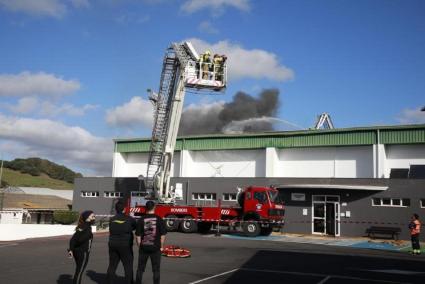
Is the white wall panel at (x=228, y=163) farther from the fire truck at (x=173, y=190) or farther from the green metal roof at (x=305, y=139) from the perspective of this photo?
the fire truck at (x=173, y=190)

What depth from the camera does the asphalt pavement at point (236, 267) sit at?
10859 millimetres

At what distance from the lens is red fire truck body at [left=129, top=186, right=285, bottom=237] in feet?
84.6

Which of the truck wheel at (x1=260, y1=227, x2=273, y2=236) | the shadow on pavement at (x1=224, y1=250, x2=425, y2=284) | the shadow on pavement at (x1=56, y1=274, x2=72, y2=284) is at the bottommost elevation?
the shadow on pavement at (x1=56, y1=274, x2=72, y2=284)

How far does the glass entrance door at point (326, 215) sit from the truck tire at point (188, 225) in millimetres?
7846

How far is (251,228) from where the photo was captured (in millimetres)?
25672

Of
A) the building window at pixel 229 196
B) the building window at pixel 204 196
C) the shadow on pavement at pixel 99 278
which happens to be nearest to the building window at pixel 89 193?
the building window at pixel 204 196

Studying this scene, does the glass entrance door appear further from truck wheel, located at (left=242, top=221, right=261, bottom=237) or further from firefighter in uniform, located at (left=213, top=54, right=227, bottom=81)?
firefighter in uniform, located at (left=213, top=54, right=227, bottom=81)

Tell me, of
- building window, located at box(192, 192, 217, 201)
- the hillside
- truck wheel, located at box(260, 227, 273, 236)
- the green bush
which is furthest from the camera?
the hillside

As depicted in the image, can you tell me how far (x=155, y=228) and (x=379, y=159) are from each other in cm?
2597

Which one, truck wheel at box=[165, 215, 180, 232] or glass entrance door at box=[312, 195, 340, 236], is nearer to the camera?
truck wheel at box=[165, 215, 180, 232]

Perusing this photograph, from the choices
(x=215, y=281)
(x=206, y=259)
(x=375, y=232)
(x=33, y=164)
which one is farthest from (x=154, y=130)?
(x=33, y=164)

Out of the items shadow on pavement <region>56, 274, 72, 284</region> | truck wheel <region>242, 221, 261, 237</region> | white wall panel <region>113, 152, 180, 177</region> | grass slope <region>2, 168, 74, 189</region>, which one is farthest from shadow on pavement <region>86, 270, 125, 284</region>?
grass slope <region>2, 168, 74, 189</region>

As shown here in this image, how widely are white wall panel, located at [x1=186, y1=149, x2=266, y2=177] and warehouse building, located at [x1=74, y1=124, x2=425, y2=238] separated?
0.26 feet

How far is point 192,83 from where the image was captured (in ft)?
93.2
